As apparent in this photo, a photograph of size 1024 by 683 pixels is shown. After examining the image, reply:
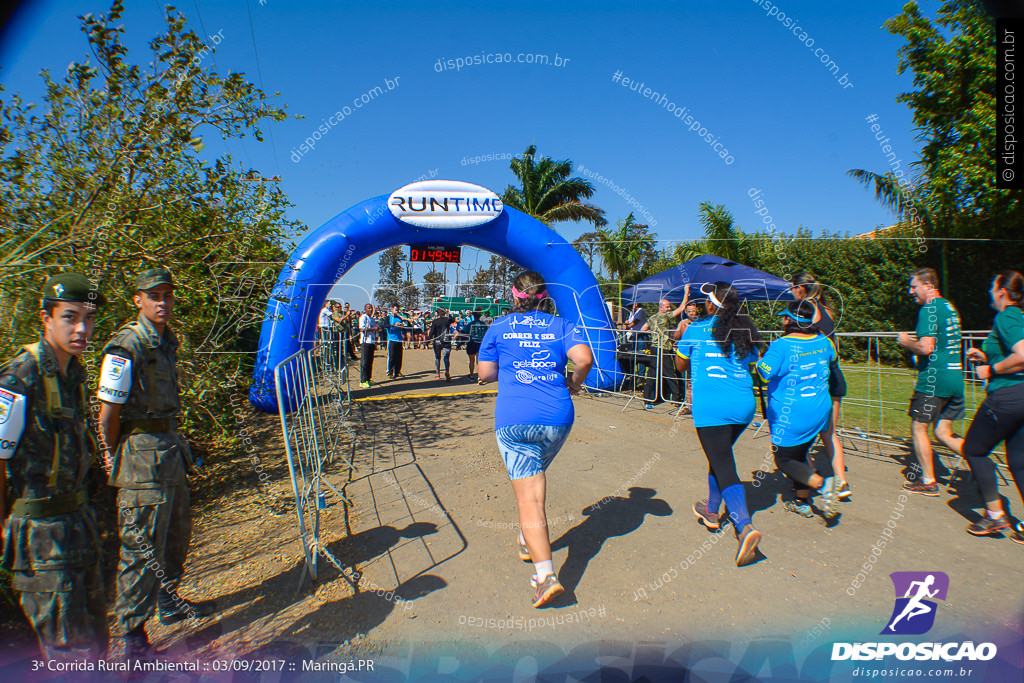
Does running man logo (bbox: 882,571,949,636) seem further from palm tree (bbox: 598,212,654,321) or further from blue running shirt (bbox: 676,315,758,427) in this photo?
palm tree (bbox: 598,212,654,321)

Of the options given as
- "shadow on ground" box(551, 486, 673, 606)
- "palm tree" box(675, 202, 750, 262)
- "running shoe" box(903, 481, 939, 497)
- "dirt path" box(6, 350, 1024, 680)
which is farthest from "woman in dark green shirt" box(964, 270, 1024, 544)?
"palm tree" box(675, 202, 750, 262)

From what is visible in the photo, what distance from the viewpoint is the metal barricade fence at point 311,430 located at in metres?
3.07

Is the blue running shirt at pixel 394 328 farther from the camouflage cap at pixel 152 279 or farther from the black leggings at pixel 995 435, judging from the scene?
the black leggings at pixel 995 435

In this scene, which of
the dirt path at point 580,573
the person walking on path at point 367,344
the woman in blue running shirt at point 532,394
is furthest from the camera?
the person walking on path at point 367,344

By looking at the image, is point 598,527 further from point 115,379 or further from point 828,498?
point 115,379

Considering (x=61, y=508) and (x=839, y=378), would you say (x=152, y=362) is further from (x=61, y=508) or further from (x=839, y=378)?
(x=839, y=378)

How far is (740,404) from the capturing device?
3195mm

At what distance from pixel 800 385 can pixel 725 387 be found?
2.53 ft

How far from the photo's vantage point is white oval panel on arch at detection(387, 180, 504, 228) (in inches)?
356

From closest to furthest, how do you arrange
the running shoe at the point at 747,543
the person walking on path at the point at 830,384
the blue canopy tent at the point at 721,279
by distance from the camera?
1. the running shoe at the point at 747,543
2. the person walking on path at the point at 830,384
3. the blue canopy tent at the point at 721,279

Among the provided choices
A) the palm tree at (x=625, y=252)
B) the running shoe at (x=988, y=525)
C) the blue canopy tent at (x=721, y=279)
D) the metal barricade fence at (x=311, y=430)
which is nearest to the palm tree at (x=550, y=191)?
the palm tree at (x=625, y=252)

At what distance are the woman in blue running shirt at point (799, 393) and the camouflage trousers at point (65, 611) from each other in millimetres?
4048

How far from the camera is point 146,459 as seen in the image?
2377 mm

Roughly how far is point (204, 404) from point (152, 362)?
197 cm
